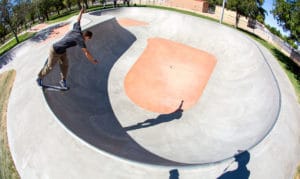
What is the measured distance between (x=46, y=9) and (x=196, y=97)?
103 ft

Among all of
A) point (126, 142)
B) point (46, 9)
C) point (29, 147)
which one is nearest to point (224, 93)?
point (126, 142)

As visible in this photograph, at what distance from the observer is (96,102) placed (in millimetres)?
11344

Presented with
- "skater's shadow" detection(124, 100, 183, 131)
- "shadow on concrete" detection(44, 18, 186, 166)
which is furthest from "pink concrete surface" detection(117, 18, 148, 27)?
"skater's shadow" detection(124, 100, 183, 131)

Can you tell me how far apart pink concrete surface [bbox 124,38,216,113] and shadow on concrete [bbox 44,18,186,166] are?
5.96 ft

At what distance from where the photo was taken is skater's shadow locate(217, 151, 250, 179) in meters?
6.17

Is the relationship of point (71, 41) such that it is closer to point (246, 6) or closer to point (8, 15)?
point (8, 15)

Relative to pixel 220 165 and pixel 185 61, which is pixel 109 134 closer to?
pixel 220 165

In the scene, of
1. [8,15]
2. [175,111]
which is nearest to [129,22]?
[8,15]

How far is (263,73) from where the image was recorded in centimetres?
1190

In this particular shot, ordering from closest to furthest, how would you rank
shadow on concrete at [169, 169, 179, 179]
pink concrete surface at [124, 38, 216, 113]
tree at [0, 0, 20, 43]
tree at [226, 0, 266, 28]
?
shadow on concrete at [169, 169, 179, 179] → pink concrete surface at [124, 38, 216, 113] → tree at [0, 0, 20, 43] → tree at [226, 0, 266, 28]

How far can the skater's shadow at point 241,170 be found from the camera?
20.2ft

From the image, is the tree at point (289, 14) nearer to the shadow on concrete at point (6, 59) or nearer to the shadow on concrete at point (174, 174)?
the shadow on concrete at point (174, 174)

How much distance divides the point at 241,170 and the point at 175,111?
5.38 m

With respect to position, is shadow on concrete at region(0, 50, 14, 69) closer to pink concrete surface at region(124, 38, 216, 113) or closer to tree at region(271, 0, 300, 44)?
pink concrete surface at region(124, 38, 216, 113)
